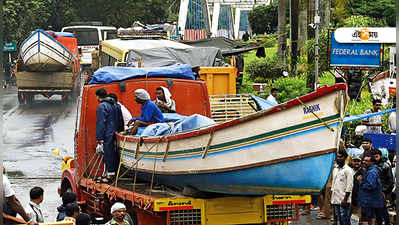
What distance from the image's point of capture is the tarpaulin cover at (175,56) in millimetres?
17953

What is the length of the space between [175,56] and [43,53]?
41.8ft

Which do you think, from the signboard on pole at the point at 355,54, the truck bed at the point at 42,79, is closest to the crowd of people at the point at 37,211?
the signboard on pole at the point at 355,54

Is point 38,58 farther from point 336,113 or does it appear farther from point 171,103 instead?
point 336,113

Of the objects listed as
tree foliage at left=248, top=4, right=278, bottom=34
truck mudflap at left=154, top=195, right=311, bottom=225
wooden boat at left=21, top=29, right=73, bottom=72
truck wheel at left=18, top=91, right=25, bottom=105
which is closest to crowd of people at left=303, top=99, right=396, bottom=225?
truck mudflap at left=154, top=195, right=311, bottom=225

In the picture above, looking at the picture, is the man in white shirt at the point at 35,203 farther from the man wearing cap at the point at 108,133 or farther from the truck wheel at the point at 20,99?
the truck wheel at the point at 20,99

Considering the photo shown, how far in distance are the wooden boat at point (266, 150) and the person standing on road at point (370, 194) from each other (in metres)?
2.90

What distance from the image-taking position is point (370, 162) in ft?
35.1

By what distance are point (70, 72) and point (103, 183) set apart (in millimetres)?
21424

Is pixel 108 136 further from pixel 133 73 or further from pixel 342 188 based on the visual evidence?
pixel 342 188

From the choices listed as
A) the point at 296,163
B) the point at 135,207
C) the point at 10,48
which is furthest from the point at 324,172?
the point at 10,48

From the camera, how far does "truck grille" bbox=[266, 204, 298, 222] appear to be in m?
9.30

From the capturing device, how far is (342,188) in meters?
11.4

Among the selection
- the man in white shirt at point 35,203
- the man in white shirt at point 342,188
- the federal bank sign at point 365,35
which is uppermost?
the federal bank sign at point 365,35

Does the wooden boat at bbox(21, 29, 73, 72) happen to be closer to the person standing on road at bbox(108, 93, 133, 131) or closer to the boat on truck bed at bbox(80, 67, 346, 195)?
the person standing on road at bbox(108, 93, 133, 131)
